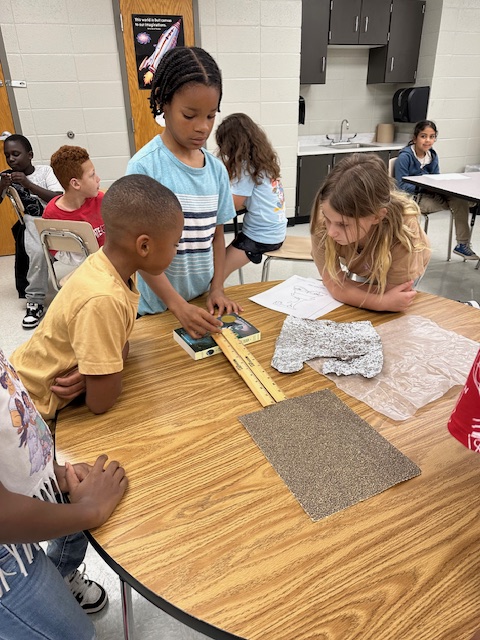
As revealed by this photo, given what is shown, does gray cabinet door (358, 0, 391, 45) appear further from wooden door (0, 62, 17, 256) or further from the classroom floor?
wooden door (0, 62, 17, 256)

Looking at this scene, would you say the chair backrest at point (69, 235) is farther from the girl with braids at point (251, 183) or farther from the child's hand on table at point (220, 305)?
the child's hand on table at point (220, 305)

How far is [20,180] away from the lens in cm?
301

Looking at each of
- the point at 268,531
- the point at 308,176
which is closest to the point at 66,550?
the point at 268,531

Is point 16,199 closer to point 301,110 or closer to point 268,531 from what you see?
point 268,531

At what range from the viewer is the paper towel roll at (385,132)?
5465 mm

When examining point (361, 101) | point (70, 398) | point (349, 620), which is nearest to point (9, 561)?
point (70, 398)

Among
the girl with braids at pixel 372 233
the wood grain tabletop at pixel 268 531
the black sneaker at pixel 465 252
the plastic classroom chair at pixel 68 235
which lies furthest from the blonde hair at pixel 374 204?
the black sneaker at pixel 465 252

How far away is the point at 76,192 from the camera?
260cm

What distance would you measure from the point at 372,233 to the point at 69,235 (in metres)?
1.54

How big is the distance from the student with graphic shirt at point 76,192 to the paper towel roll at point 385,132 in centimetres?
411

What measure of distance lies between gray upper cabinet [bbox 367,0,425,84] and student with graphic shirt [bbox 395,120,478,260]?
4.94 ft

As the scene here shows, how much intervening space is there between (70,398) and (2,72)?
3.88m

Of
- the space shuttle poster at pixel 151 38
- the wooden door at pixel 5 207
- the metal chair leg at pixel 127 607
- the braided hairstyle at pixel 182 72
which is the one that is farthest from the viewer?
the space shuttle poster at pixel 151 38

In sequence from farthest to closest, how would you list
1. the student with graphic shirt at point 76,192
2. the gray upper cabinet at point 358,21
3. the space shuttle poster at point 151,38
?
the gray upper cabinet at point 358,21 → the space shuttle poster at point 151,38 → the student with graphic shirt at point 76,192
